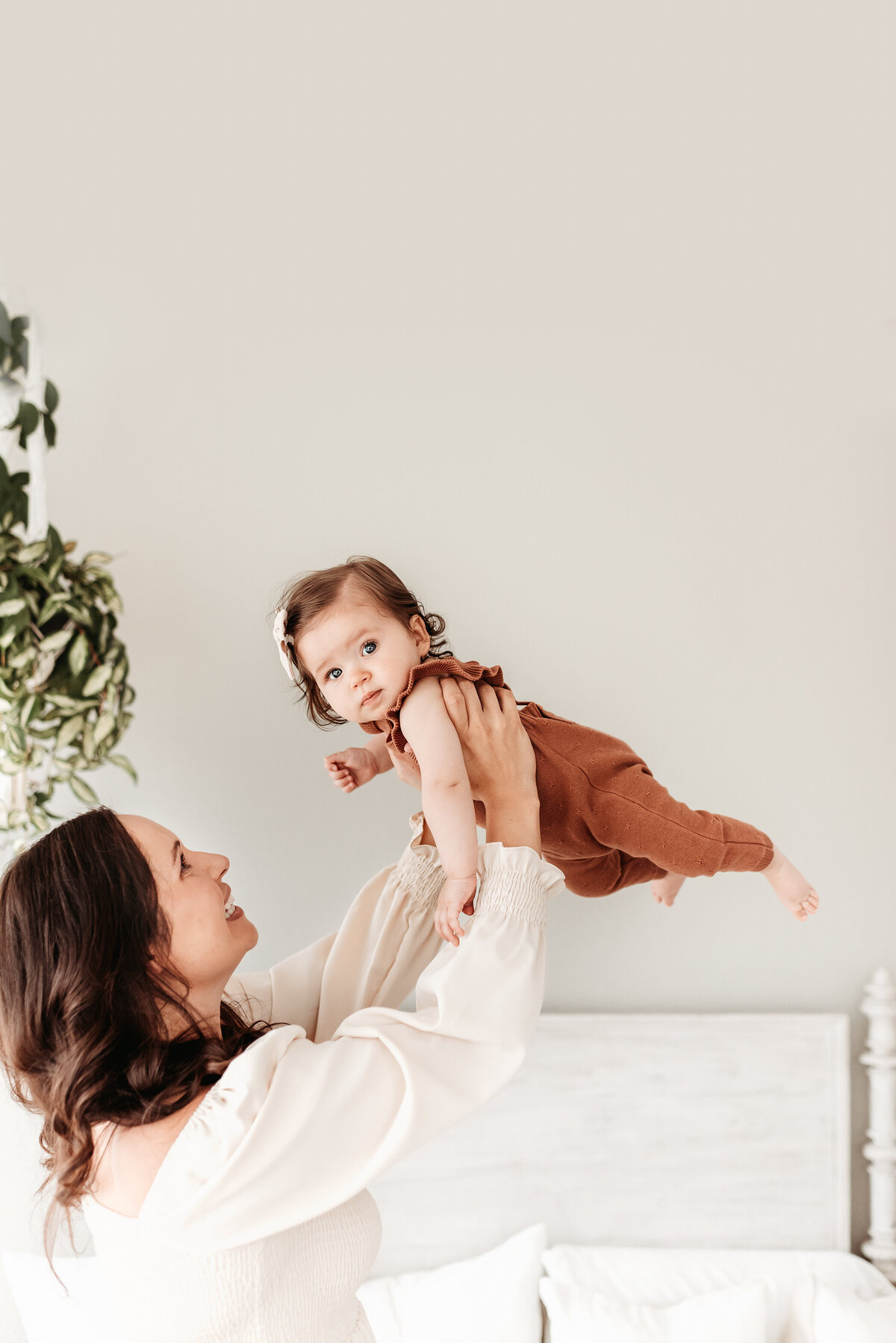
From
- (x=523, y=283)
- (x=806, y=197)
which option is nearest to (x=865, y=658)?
(x=806, y=197)

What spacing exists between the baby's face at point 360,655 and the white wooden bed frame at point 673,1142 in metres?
0.90

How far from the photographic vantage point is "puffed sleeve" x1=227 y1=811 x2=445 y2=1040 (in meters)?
1.28

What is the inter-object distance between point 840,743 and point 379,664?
1156 mm

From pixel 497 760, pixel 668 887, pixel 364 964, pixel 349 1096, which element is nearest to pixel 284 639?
pixel 497 760

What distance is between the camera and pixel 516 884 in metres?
1.04

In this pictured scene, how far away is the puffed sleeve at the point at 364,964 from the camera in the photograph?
128cm

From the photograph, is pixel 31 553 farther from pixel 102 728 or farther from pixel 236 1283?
pixel 236 1283

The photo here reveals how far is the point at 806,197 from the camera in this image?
163cm

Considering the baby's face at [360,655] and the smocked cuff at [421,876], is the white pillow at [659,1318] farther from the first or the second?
the baby's face at [360,655]

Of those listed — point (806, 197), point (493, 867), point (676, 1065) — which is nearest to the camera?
point (493, 867)

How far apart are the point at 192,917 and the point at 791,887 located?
826 mm

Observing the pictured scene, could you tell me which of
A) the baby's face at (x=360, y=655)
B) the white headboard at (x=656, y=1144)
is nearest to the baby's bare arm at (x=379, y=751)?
the baby's face at (x=360, y=655)

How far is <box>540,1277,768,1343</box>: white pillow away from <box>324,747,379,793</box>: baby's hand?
40.4 inches

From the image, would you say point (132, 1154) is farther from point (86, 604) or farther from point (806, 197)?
point (806, 197)
